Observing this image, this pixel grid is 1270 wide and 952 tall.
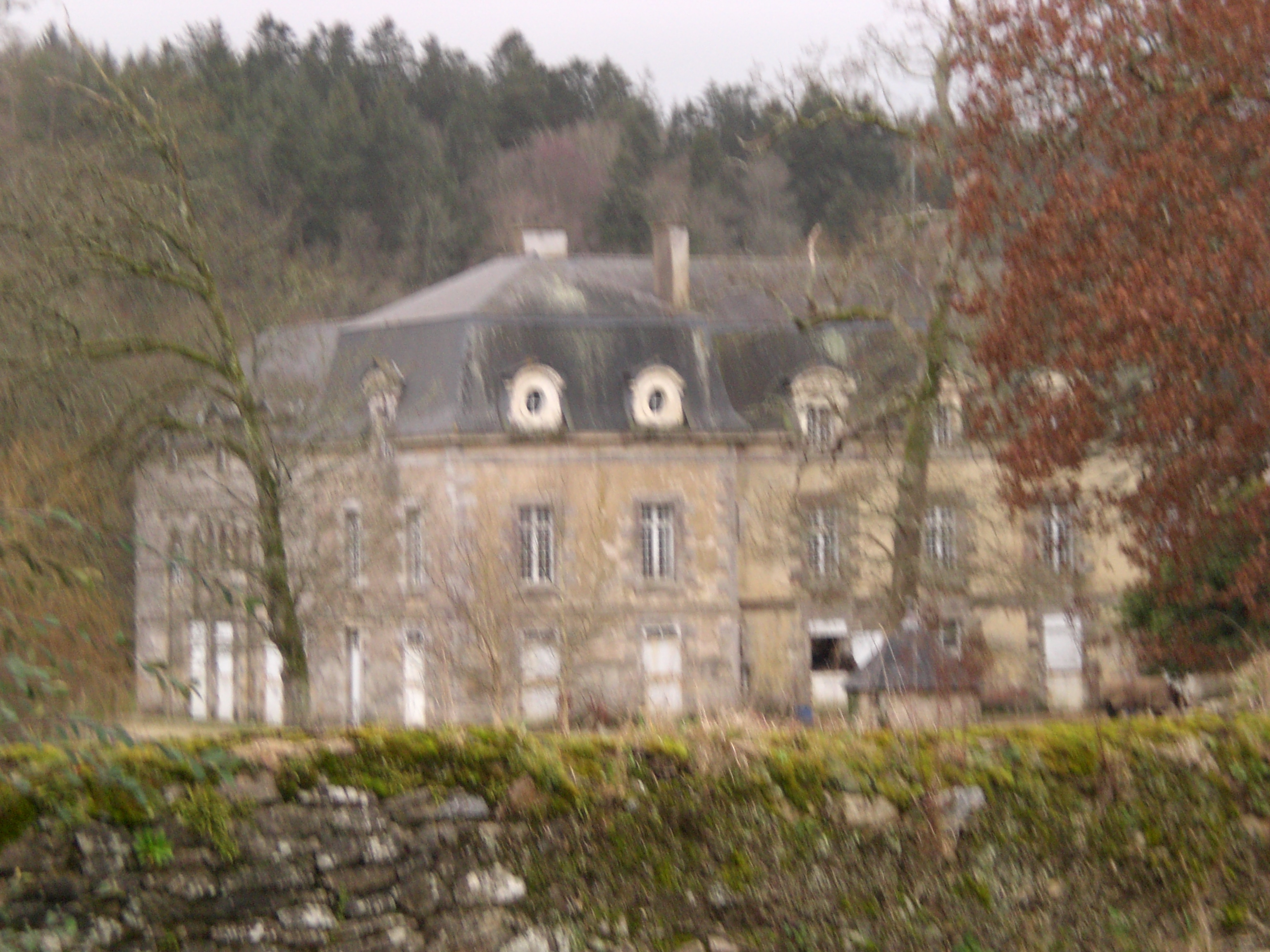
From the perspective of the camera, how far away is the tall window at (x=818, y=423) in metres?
28.1

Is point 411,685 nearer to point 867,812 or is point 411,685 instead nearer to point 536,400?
point 536,400

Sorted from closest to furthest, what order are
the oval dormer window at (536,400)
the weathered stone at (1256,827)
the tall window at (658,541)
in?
the weathered stone at (1256,827) → the oval dormer window at (536,400) → the tall window at (658,541)

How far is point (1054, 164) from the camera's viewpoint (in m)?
11.5

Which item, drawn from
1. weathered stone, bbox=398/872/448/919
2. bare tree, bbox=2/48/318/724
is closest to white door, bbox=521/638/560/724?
bare tree, bbox=2/48/318/724

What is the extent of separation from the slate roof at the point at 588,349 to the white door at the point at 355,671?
3.58 m

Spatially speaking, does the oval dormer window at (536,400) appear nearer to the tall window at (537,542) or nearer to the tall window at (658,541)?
the tall window at (537,542)

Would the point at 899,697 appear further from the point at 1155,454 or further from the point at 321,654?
the point at 321,654

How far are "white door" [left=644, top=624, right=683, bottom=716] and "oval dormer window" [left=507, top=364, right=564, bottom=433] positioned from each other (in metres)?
3.97

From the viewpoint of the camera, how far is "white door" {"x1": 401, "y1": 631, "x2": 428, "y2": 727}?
25.5m

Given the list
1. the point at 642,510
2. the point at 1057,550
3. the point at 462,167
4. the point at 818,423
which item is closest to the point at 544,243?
the point at 642,510

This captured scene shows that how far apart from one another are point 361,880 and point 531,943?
0.64 meters

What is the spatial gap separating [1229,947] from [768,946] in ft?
5.99

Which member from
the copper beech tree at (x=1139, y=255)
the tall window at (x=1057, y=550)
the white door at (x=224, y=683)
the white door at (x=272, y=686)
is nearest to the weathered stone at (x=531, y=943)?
the copper beech tree at (x=1139, y=255)

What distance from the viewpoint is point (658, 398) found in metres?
28.0
